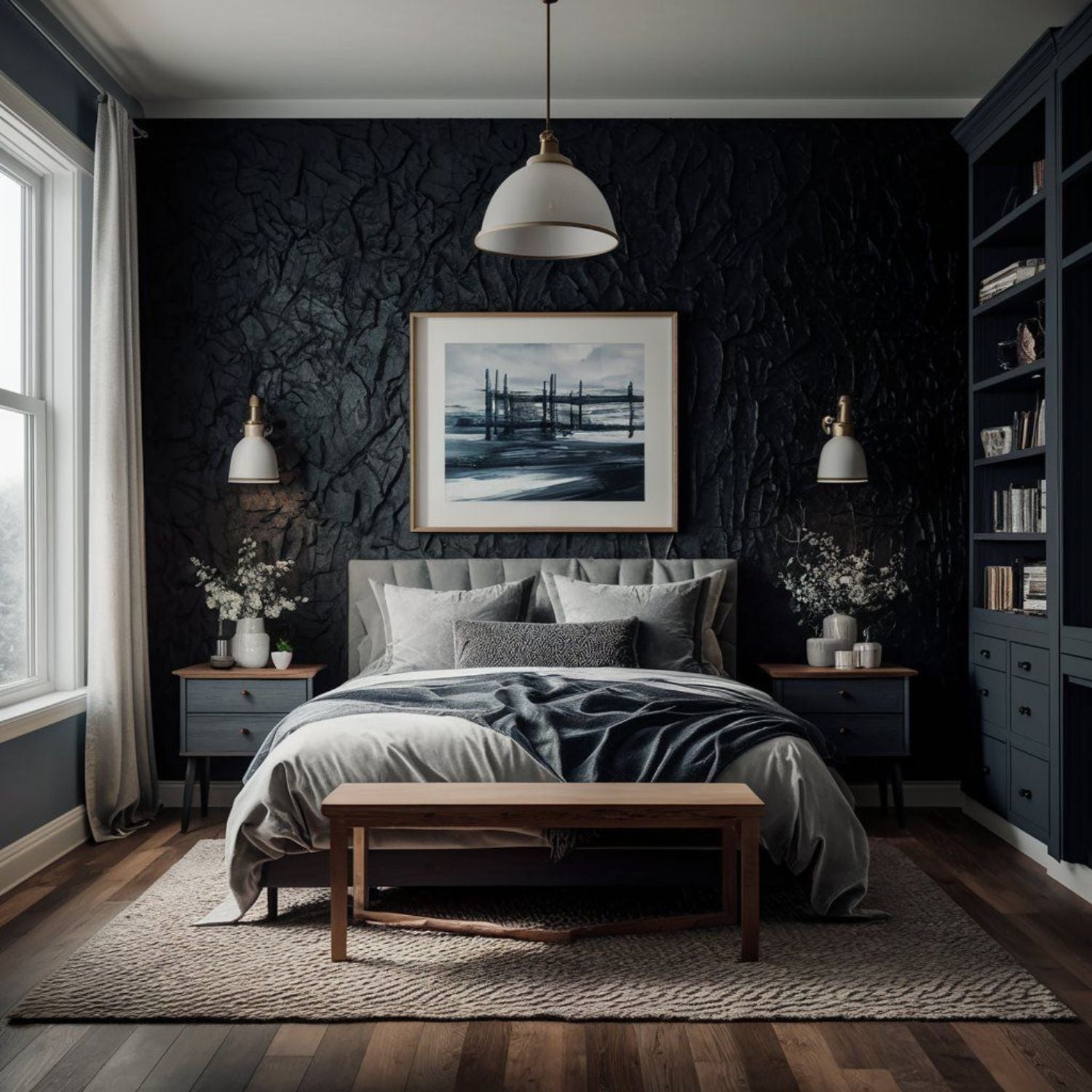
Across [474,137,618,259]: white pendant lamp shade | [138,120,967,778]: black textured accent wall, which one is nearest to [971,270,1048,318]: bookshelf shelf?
[138,120,967,778]: black textured accent wall

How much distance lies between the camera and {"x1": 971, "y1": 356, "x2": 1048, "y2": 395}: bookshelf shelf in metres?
4.29

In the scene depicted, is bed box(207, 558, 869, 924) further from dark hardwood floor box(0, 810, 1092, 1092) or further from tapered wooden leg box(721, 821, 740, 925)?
dark hardwood floor box(0, 810, 1092, 1092)

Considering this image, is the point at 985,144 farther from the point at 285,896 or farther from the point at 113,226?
the point at 285,896

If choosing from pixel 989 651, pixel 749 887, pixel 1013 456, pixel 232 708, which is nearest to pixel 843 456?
pixel 1013 456

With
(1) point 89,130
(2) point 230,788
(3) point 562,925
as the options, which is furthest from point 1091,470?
(1) point 89,130

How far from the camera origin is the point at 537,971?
119 inches

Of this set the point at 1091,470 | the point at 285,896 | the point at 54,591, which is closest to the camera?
the point at 285,896

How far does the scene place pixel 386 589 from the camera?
4984mm

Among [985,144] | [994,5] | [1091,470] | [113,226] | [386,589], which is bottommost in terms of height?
[386,589]

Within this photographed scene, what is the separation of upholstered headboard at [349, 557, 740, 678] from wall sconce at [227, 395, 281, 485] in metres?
0.57

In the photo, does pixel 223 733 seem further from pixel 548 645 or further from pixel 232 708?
pixel 548 645

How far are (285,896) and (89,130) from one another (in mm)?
3224

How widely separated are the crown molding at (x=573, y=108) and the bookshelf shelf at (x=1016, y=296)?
1028mm

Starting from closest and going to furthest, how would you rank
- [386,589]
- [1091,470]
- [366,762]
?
1. [366,762]
2. [1091,470]
3. [386,589]
